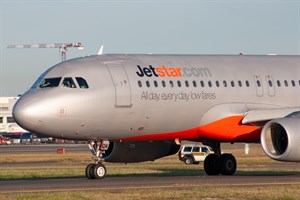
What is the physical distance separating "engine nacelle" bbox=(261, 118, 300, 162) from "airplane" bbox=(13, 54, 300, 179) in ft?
0.12

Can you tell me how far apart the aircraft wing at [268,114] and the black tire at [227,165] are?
3.36m

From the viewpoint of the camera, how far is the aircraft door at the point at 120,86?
35.6 metres

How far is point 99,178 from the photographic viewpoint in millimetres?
35938

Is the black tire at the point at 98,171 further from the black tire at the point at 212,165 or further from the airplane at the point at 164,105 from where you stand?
the black tire at the point at 212,165

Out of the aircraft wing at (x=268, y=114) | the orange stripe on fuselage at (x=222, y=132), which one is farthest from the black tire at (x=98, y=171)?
the aircraft wing at (x=268, y=114)

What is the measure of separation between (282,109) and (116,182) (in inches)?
294

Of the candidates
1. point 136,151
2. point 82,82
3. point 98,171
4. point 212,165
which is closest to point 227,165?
point 212,165

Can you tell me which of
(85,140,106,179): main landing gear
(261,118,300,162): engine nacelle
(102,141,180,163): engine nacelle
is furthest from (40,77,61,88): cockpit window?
(261,118,300,162): engine nacelle

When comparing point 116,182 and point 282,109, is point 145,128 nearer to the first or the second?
point 116,182

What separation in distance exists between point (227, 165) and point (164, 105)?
204 inches

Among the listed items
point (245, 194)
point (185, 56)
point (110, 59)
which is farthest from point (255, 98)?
point (245, 194)

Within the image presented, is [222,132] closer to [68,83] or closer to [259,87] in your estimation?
[259,87]

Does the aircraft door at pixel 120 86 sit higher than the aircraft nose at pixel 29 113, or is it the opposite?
the aircraft door at pixel 120 86

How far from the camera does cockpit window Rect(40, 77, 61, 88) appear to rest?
116 ft
